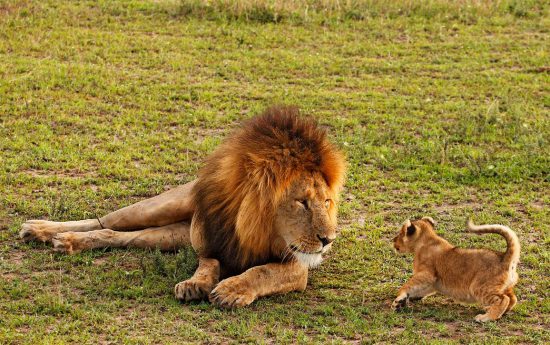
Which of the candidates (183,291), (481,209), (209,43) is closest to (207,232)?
(183,291)

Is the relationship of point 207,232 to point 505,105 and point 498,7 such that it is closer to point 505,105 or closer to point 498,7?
point 505,105

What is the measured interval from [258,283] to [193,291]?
1.18 ft

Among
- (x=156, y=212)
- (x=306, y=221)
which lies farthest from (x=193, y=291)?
(x=156, y=212)

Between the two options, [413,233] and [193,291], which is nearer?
[193,291]

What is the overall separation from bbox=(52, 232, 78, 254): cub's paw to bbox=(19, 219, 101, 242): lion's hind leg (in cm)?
14

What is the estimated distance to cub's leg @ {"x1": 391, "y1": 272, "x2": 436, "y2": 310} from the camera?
6.04 metres

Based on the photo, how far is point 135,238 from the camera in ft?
23.2

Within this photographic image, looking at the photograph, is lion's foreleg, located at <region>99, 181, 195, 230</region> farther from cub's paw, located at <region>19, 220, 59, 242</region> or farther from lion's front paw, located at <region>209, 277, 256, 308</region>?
lion's front paw, located at <region>209, 277, 256, 308</region>

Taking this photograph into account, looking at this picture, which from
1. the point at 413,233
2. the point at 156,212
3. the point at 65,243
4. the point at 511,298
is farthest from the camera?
the point at 156,212

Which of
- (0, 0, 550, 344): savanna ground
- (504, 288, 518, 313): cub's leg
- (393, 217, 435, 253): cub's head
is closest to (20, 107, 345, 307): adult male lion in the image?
(0, 0, 550, 344): savanna ground

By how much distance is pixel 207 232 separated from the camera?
636cm

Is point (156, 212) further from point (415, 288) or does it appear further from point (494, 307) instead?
point (494, 307)

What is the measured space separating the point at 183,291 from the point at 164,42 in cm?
572

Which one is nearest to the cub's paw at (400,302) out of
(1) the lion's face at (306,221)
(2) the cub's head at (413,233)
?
(2) the cub's head at (413,233)
